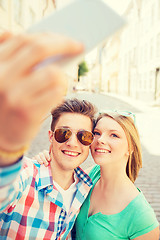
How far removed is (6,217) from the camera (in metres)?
1.60

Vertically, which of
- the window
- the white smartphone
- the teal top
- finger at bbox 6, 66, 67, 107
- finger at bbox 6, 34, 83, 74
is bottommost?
the teal top

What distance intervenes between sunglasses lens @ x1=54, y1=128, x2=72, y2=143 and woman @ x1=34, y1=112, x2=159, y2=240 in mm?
288

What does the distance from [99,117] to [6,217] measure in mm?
1125

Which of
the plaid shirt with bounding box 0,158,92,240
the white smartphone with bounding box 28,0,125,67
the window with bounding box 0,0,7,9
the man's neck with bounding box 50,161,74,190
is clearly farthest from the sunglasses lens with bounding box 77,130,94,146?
the window with bounding box 0,0,7,9

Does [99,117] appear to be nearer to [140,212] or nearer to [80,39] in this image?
[140,212]

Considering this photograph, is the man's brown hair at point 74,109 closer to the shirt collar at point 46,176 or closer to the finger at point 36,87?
the shirt collar at point 46,176

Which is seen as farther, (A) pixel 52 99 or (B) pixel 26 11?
(B) pixel 26 11

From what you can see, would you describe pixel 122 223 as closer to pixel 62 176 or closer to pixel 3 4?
pixel 62 176

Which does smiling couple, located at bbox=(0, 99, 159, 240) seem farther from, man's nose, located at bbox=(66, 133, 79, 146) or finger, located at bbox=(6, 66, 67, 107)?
finger, located at bbox=(6, 66, 67, 107)

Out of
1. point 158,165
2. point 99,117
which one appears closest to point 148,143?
point 158,165

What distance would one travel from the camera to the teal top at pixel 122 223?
1741 millimetres

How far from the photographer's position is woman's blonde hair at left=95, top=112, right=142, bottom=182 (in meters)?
2.08

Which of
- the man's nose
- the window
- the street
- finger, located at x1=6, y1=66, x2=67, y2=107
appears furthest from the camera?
the window

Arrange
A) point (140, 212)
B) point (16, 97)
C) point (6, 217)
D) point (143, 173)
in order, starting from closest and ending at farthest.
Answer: point (16, 97) → point (6, 217) → point (140, 212) → point (143, 173)
